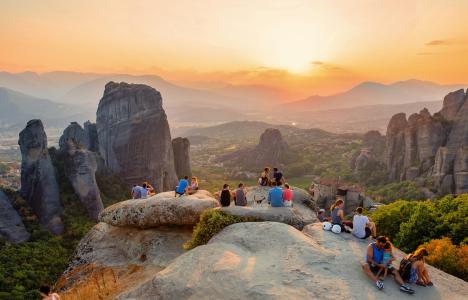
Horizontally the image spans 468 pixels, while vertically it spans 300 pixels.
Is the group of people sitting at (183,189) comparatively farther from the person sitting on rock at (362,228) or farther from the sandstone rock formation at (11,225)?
the sandstone rock formation at (11,225)

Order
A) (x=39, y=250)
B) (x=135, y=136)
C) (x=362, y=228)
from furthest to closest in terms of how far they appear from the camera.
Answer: (x=135, y=136) → (x=39, y=250) → (x=362, y=228)

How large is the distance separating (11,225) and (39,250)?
5875 mm

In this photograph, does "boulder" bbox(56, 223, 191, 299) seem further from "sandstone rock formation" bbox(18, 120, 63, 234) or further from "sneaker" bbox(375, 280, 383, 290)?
"sandstone rock formation" bbox(18, 120, 63, 234)

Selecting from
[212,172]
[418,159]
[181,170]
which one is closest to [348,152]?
[212,172]

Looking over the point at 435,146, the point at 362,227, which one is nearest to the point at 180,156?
the point at 435,146

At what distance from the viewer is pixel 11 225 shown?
47625 millimetres

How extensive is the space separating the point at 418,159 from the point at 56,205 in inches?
3430

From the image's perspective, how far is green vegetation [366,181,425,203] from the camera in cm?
8231

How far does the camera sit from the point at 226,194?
22047 mm

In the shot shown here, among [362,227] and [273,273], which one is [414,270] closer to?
[362,227]

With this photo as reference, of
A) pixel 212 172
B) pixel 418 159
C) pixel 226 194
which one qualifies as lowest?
pixel 212 172

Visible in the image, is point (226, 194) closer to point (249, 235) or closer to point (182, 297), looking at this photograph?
point (249, 235)

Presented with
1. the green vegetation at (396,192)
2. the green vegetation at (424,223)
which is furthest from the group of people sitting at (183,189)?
the green vegetation at (396,192)

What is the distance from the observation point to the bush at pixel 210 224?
65.3 feet
